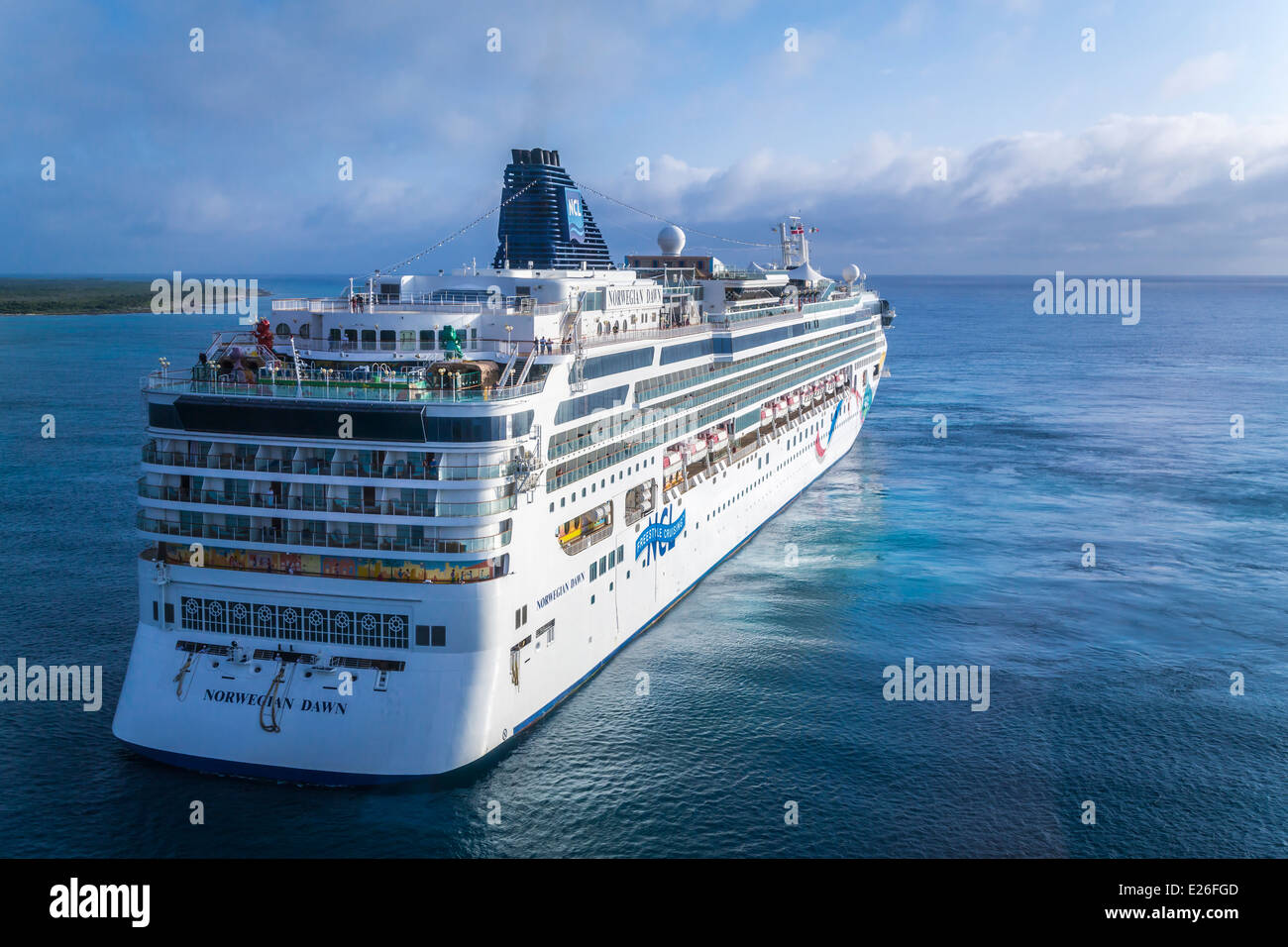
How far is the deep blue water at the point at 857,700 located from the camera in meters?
24.4

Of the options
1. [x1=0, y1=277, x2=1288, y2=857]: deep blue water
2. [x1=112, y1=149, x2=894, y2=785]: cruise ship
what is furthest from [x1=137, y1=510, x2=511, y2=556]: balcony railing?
[x1=0, y1=277, x2=1288, y2=857]: deep blue water

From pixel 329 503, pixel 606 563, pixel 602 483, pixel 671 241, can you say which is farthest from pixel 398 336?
pixel 671 241

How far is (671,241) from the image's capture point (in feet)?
183

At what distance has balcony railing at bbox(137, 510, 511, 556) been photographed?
25.7 m

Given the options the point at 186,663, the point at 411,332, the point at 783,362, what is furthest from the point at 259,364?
the point at 783,362

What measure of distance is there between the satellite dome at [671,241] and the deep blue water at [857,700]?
14.5 meters

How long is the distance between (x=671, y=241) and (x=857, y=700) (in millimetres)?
30846

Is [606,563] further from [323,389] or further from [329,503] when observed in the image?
[323,389]

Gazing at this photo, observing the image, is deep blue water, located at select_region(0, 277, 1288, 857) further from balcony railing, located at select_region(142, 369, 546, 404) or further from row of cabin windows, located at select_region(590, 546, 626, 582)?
balcony railing, located at select_region(142, 369, 546, 404)

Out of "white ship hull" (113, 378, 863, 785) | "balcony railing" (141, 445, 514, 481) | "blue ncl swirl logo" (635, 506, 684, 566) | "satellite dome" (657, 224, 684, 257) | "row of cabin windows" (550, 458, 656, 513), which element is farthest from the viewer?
"satellite dome" (657, 224, 684, 257)

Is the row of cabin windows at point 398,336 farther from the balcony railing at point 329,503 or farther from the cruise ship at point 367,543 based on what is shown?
the balcony railing at point 329,503

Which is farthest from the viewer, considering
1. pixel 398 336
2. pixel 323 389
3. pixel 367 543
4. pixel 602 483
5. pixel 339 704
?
pixel 602 483

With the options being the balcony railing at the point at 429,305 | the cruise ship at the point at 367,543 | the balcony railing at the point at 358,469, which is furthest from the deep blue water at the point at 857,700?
the balcony railing at the point at 429,305

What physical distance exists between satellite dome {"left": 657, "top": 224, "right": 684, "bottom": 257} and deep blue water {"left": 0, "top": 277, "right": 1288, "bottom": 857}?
14.5m
